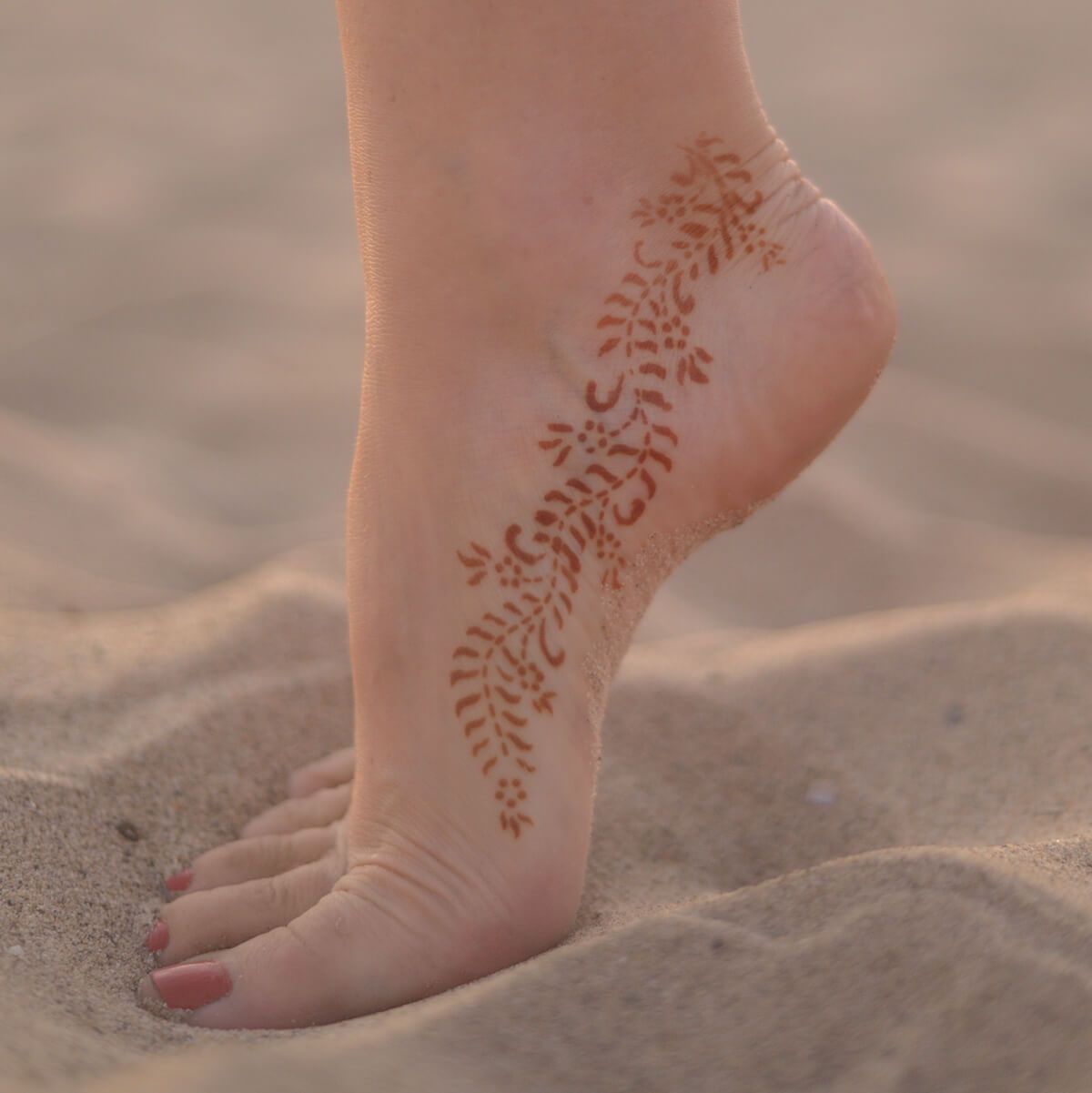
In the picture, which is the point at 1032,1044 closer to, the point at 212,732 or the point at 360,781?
the point at 360,781

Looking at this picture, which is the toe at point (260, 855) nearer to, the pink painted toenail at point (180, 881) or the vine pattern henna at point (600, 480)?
the pink painted toenail at point (180, 881)

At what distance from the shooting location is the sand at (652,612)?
81 centimetres

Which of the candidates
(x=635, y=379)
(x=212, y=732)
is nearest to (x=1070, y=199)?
(x=635, y=379)

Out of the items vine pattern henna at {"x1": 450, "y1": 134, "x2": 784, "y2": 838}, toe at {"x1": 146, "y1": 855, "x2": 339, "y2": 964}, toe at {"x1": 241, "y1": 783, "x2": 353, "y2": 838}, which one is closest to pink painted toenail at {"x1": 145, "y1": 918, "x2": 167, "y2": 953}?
toe at {"x1": 146, "y1": 855, "x2": 339, "y2": 964}

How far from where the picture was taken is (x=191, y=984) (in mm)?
1012

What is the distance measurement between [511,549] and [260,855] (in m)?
0.40

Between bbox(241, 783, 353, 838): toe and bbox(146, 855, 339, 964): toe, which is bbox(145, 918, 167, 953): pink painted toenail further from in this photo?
bbox(241, 783, 353, 838): toe

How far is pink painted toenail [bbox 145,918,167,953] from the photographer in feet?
3.57

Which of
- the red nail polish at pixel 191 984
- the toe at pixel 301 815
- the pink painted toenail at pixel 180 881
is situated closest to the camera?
the red nail polish at pixel 191 984

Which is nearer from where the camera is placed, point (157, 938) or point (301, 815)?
point (157, 938)

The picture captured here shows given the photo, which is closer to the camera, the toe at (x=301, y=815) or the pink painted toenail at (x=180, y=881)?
the pink painted toenail at (x=180, y=881)

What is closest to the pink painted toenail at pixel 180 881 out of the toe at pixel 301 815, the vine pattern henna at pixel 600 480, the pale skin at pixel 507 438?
the pale skin at pixel 507 438

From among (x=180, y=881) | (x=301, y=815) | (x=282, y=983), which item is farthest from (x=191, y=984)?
(x=301, y=815)

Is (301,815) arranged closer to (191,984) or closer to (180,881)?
(180,881)
